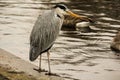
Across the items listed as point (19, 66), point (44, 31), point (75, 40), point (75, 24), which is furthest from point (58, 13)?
point (75, 24)

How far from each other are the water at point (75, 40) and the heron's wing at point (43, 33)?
2218mm

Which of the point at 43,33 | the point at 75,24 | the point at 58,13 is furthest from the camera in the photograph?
the point at 75,24

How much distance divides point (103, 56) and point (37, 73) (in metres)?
6.84

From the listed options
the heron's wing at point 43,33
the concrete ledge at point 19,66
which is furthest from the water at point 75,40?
the heron's wing at point 43,33

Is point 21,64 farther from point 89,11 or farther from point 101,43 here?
point 89,11

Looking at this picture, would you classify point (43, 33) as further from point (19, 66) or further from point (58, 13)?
point (19, 66)

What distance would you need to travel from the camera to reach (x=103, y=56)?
16.2m

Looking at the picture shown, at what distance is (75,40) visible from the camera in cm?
1934

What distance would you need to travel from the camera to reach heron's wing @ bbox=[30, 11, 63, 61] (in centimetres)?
962

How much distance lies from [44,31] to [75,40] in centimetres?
967

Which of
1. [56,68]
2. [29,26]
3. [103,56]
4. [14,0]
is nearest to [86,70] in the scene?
[56,68]

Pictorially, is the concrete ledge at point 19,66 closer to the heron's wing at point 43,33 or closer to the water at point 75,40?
the heron's wing at point 43,33

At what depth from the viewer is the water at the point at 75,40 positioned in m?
14.1

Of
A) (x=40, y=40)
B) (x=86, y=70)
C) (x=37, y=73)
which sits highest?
(x=40, y=40)
